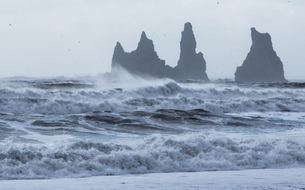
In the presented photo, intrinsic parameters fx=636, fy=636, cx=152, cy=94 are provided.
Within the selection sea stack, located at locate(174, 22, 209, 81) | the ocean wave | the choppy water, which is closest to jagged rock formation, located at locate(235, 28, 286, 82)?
sea stack, located at locate(174, 22, 209, 81)

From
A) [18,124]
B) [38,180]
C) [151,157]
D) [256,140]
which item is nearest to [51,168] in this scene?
[38,180]

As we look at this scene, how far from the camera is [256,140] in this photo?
606 inches

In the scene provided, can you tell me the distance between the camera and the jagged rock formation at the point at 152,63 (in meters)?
95.4

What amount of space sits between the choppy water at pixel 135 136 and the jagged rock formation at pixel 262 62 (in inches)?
2786

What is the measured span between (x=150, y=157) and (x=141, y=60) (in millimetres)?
84694

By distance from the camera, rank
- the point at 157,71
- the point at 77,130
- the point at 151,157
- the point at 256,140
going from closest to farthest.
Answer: the point at 151,157
the point at 256,140
the point at 77,130
the point at 157,71

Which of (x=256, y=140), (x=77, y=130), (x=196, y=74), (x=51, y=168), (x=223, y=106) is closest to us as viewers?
(x=51, y=168)

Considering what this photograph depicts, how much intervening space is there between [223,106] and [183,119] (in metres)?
9.31

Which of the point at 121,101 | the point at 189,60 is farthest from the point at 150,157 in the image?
the point at 189,60

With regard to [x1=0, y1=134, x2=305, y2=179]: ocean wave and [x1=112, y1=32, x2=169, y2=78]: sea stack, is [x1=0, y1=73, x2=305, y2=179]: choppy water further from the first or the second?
[x1=112, y1=32, x2=169, y2=78]: sea stack

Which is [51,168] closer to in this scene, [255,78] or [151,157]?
[151,157]

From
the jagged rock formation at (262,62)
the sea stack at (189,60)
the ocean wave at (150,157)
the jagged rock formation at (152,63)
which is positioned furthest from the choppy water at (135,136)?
the jagged rock formation at (262,62)

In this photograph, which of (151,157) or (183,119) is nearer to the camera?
(151,157)

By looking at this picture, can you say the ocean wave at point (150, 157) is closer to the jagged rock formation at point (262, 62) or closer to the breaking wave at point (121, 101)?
the breaking wave at point (121, 101)
